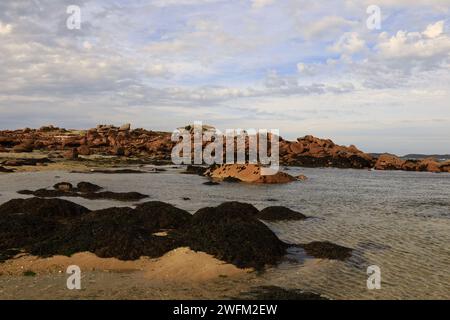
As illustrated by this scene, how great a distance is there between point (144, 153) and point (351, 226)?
6934cm

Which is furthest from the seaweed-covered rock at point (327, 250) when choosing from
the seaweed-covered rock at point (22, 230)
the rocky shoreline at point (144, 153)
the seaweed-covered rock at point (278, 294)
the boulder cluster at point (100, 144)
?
the boulder cluster at point (100, 144)

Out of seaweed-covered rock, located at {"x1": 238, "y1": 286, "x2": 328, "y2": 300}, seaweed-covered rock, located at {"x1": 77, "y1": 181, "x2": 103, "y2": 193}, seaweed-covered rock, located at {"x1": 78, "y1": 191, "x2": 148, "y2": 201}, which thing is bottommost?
seaweed-covered rock, located at {"x1": 238, "y1": 286, "x2": 328, "y2": 300}

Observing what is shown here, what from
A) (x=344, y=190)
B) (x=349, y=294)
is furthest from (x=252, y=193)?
(x=349, y=294)

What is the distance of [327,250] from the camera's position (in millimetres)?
14328

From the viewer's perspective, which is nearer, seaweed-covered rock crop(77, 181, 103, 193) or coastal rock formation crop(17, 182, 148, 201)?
coastal rock formation crop(17, 182, 148, 201)

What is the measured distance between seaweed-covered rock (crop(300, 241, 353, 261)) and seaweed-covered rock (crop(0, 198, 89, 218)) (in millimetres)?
10745

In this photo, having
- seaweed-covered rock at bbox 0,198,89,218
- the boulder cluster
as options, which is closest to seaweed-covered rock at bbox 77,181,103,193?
seaweed-covered rock at bbox 0,198,89,218

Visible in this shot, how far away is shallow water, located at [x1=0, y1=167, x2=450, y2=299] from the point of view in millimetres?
11500

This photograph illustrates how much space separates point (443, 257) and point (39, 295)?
41.4 ft

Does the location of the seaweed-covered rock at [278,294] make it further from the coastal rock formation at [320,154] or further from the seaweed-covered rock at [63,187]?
the coastal rock formation at [320,154]

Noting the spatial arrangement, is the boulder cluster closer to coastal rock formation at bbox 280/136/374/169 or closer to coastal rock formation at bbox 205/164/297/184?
coastal rock formation at bbox 280/136/374/169

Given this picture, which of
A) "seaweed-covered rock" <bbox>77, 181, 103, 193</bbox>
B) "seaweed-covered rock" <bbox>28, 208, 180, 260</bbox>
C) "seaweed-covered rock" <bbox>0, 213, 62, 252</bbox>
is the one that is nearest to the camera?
"seaweed-covered rock" <bbox>28, 208, 180, 260</bbox>

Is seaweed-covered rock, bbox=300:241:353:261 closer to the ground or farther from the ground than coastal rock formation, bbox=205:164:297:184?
closer to the ground
